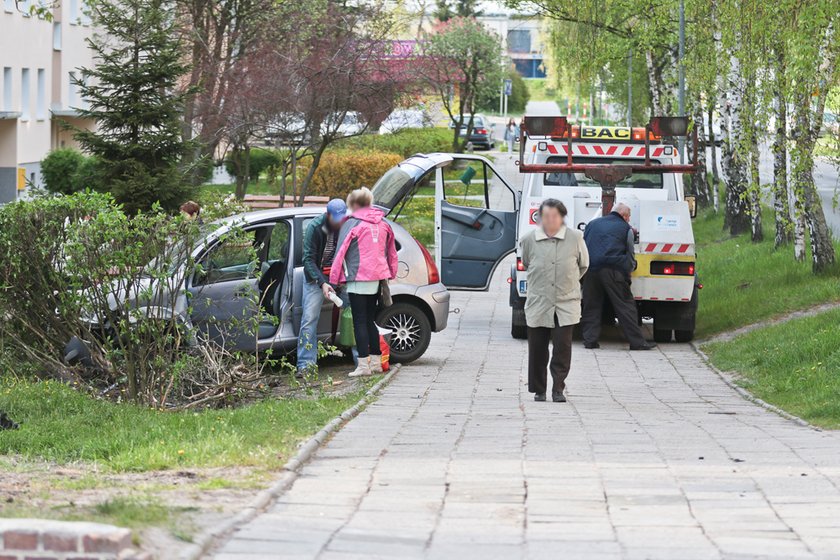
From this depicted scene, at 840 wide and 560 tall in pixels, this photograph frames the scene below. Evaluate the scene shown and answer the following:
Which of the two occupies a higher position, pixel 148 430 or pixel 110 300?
pixel 110 300

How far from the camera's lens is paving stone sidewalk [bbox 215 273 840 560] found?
6066 millimetres

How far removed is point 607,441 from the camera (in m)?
9.09

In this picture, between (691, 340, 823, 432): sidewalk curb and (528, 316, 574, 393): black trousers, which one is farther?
(528, 316, 574, 393): black trousers

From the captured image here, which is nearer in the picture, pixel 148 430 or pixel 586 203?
pixel 148 430

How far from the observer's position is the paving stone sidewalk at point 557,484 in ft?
19.9

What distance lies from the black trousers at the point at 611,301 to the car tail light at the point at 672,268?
528 millimetres

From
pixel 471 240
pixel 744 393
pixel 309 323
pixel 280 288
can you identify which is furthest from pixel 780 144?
pixel 309 323

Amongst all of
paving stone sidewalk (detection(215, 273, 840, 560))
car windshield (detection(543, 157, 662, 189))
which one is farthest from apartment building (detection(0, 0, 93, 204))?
paving stone sidewalk (detection(215, 273, 840, 560))

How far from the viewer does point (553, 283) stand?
1134 centimetres

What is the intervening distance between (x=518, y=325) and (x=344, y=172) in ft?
73.3

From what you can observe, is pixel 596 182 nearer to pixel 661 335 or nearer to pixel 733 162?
pixel 661 335

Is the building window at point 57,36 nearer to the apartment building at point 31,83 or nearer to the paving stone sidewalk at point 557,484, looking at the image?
the apartment building at point 31,83

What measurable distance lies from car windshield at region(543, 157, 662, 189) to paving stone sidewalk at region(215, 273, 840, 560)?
6366mm

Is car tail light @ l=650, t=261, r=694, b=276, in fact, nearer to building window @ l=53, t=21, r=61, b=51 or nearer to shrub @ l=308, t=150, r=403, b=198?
shrub @ l=308, t=150, r=403, b=198
